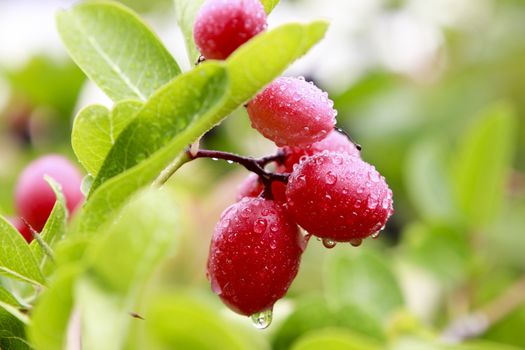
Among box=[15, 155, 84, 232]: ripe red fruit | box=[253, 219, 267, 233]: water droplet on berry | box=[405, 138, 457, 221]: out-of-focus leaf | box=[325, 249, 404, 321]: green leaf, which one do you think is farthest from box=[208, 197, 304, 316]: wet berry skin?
box=[405, 138, 457, 221]: out-of-focus leaf

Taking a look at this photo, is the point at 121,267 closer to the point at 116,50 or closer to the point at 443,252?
the point at 116,50

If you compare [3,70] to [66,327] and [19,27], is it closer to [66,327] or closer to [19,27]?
[19,27]

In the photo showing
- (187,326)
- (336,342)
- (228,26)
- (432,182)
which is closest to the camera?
(187,326)

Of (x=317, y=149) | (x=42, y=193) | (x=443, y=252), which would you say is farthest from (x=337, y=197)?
(x=443, y=252)

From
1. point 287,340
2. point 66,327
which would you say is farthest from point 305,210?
point 287,340

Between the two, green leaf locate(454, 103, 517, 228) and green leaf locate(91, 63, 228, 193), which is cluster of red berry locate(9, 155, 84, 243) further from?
green leaf locate(454, 103, 517, 228)

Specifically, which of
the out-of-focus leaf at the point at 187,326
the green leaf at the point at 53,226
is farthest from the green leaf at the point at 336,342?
the green leaf at the point at 53,226
